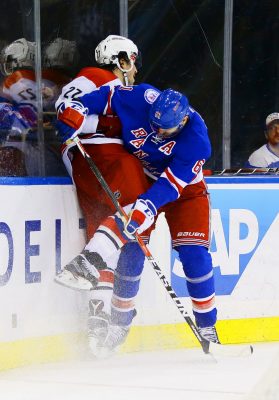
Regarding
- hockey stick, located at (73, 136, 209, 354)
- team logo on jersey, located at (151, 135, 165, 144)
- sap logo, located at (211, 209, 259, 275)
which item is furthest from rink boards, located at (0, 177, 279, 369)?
team logo on jersey, located at (151, 135, 165, 144)

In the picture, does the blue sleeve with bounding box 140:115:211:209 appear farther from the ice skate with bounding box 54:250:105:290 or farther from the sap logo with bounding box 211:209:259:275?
the sap logo with bounding box 211:209:259:275

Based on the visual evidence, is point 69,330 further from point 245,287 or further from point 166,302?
point 245,287

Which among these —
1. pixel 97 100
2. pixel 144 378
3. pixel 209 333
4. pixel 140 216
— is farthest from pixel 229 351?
pixel 97 100

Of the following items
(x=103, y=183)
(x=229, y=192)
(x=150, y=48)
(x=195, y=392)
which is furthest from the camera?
(x=150, y=48)

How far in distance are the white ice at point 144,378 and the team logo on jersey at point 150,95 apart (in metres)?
1.09

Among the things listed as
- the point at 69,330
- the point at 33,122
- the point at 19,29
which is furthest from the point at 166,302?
the point at 19,29

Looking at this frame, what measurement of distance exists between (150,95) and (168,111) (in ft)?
0.67

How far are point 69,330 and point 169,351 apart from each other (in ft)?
1.81

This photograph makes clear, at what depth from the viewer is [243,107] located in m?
6.45

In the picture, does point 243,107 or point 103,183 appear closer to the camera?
point 103,183

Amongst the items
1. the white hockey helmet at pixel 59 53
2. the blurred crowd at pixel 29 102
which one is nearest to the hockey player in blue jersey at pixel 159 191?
the blurred crowd at pixel 29 102

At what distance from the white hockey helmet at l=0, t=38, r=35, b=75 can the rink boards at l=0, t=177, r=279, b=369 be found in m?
0.64

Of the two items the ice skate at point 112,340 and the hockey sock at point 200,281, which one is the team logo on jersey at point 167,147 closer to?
the hockey sock at point 200,281

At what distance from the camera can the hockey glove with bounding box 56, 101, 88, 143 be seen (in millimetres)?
4762
